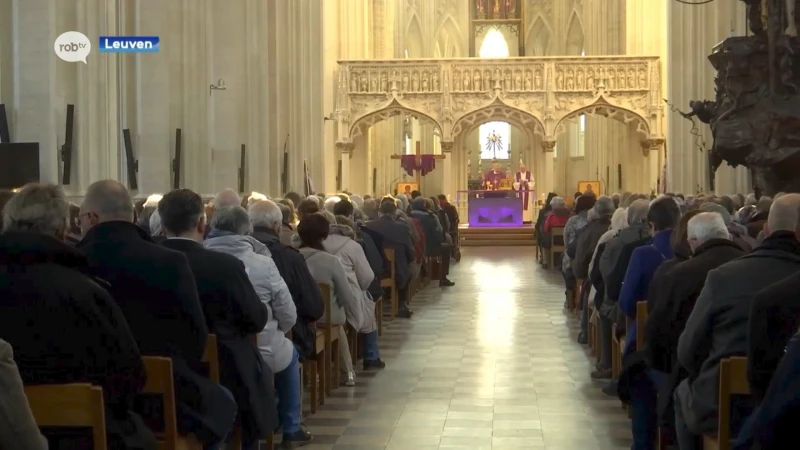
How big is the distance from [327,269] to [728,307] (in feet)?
12.8

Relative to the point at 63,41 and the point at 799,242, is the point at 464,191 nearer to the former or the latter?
the point at 63,41

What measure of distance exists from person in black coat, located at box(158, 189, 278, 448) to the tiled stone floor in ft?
4.41

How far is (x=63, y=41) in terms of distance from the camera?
9.55 metres

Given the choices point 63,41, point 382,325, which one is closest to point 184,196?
point 63,41

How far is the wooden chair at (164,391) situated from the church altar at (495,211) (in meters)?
24.4

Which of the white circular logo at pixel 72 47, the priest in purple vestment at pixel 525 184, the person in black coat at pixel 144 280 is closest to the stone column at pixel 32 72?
the white circular logo at pixel 72 47

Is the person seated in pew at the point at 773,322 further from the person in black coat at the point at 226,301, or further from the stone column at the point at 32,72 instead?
the stone column at the point at 32,72

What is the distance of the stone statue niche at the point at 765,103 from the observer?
37.9 feet

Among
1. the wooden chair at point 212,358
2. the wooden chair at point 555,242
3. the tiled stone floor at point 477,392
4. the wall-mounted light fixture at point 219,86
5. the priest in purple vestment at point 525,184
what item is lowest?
the tiled stone floor at point 477,392

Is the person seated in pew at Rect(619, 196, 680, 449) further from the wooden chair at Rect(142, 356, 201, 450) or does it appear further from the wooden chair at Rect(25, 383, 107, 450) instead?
the wooden chair at Rect(25, 383, 107, 450)

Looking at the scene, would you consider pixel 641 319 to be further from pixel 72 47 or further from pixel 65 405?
pixel 72 47

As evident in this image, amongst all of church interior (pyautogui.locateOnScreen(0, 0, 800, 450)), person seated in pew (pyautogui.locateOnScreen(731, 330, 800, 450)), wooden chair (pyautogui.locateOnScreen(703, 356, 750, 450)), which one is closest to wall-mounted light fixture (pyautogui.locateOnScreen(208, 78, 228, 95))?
church interior (pyautogui.locateOnScreen(0, 0, 800, 450))

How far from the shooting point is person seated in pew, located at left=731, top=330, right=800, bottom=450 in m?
3.09

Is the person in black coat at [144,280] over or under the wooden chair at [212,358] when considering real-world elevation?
over
